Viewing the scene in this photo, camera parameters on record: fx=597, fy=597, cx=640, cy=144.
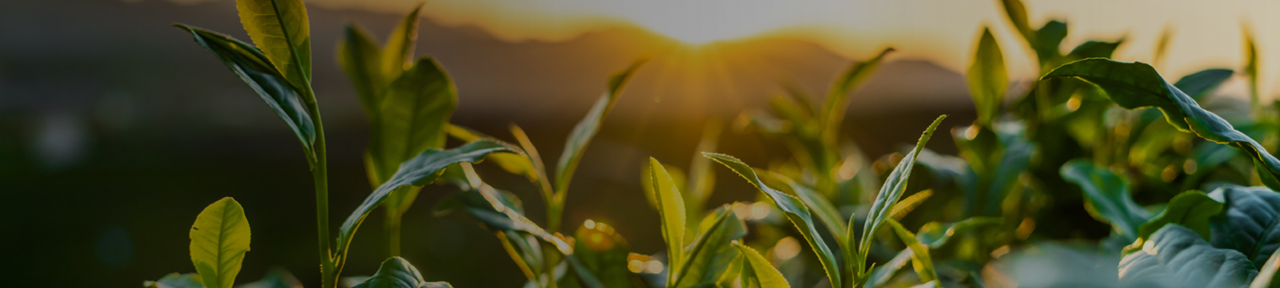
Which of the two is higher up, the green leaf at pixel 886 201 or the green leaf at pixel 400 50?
→ the green leaf at pixel 400 50

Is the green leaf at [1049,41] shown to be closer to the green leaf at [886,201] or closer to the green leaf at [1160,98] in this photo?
the green leaf at [1160,98]

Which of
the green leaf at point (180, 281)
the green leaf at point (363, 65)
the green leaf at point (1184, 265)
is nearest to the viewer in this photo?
the green leaf at point (1184, 265)

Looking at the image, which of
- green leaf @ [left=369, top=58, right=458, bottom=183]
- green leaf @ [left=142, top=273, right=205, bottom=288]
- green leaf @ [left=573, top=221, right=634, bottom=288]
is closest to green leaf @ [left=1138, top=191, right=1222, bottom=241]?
green leaf @ [left=573, top=221, right=634, bottom=288]

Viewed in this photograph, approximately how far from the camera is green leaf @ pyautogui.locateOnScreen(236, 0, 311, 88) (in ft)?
1.13

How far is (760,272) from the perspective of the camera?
34 cm

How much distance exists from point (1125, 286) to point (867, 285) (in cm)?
13

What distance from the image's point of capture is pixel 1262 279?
214 millimetres

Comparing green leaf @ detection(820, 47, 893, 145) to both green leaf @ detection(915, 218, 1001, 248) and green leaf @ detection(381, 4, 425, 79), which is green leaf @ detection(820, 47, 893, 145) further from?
green leaf @ detection(381, 4, 425, 79)

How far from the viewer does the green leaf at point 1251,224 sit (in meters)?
0.33

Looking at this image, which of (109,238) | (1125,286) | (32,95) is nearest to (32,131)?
(32,95)

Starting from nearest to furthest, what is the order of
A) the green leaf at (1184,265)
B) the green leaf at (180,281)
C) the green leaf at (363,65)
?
1. the green leaf at (1184,265)
2. the green leaf at (180,281)
3. the green leaf at (363,65)

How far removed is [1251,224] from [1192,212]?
0.03 meters

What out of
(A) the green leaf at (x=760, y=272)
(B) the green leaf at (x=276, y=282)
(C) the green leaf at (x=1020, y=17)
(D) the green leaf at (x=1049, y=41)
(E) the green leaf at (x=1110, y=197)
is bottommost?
(B) the green leaf at (x=276, y=282)

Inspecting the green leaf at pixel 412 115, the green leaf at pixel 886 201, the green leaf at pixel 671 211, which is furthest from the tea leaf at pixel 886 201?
the green leaf at pixel 412 115
